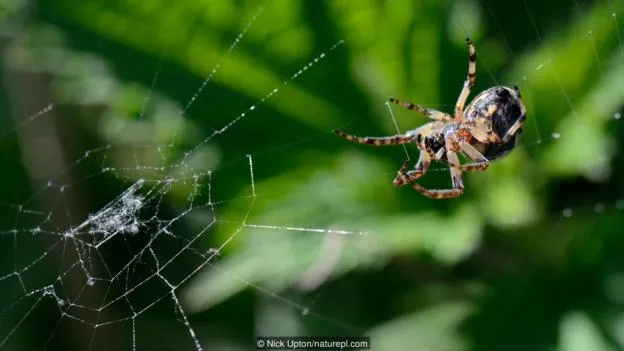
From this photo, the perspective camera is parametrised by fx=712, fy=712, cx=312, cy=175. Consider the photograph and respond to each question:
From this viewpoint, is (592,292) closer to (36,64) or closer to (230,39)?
(230,39)

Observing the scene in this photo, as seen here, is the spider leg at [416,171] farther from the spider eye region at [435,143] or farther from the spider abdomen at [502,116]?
the spider abdomen at [502,116]

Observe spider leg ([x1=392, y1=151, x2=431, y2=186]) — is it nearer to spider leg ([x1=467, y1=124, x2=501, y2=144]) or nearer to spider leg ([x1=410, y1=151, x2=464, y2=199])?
spider leg ([x1=410, y1=151, x2=464, y2=199])

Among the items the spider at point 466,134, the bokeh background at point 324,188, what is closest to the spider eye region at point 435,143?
the spider at point 466,134

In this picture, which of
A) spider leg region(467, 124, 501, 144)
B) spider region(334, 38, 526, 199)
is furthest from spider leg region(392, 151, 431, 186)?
spider leg region(467, 124, 501, 144)

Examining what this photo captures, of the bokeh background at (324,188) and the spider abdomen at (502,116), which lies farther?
the bokeh background at (324,188)

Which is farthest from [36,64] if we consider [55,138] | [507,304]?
[507,304]

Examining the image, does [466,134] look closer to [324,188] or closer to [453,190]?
[453,190]
